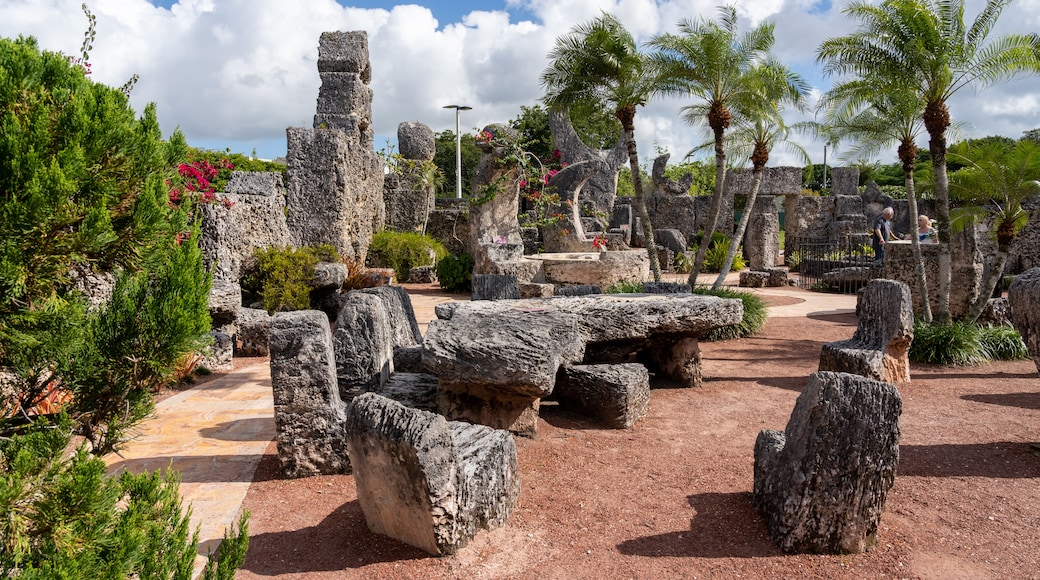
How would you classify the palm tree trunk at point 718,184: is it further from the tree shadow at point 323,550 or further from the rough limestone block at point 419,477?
the tree shadow at point 323,550

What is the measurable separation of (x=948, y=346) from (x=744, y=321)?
2.65 meters

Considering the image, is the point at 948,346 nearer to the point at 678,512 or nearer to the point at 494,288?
the point at 494,288

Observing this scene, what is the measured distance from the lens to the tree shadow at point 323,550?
3617 mm

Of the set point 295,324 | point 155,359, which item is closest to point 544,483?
point 295,324

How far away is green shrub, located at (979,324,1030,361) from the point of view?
8.52 meters

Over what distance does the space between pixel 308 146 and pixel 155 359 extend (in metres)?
11.2

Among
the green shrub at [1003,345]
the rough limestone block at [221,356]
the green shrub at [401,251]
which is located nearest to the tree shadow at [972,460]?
the green shrub at [1003,345]

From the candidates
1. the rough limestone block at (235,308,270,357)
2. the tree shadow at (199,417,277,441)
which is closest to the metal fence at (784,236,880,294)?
the rough limestone block at (235,308,270,357)

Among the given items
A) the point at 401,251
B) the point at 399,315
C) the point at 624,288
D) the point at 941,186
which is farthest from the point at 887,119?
the point at 401,251

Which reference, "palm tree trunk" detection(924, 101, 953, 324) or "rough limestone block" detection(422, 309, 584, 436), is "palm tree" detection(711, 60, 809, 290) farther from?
"rough limestone block" detection(422, 309, 584, 436)

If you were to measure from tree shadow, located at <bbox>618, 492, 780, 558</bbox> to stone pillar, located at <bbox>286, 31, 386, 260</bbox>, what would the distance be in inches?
389

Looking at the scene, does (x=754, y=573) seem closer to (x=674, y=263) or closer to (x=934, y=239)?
(x=934, y=239)

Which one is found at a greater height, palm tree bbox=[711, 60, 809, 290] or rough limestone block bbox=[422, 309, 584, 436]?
palm tree bbox=[711, 60, 809, 290]

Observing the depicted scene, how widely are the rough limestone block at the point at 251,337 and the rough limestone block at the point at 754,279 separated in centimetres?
1255
